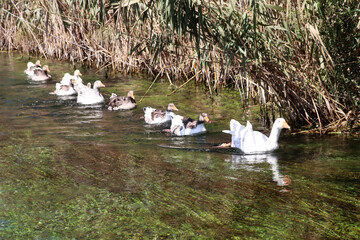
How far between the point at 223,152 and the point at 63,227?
334cm

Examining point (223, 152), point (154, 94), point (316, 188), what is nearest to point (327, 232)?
point (316, 188)

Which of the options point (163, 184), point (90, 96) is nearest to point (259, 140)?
point (163, 184)

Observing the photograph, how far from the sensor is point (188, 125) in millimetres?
8578

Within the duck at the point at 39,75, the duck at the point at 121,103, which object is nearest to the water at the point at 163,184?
the duck at the point at 121,103

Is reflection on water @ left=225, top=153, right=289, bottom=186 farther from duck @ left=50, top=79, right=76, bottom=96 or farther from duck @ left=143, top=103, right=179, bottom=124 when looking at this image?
duck @ left=50, top=79, right=76, bottom=96

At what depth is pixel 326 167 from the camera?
6.45 meters

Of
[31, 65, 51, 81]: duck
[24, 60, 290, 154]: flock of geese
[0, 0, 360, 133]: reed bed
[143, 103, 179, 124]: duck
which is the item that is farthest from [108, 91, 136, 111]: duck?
[31, 65, 51, 81]: duck

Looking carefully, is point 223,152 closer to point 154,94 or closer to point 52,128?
point 52,128

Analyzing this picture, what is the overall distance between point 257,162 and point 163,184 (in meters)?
1.65

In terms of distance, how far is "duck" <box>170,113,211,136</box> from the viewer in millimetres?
8547

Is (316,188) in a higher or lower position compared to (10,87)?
lower

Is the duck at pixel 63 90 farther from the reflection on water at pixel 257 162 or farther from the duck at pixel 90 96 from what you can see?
the reflection on water at pixel 257 162

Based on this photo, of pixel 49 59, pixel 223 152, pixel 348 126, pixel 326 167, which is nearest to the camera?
pixel 326 167

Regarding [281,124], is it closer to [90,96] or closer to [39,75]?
[90,96]
